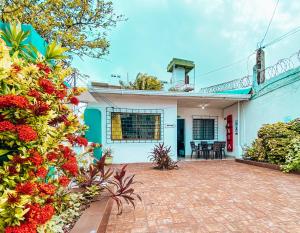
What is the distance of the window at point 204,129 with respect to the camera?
11422 millimetres

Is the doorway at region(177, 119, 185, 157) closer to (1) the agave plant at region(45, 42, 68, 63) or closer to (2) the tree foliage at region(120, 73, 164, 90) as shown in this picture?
(2) the tree foliage at region(120, 73, 164, 90)

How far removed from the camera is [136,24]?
11875 millimetres

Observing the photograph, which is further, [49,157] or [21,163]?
→ [49,157]

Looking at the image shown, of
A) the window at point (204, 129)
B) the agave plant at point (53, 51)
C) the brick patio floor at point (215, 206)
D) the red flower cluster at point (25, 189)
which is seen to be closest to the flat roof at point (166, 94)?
the window at point (204, 129)

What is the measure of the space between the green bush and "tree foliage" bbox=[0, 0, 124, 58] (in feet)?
24.2

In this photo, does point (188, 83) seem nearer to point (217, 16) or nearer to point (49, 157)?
point (217, 16)

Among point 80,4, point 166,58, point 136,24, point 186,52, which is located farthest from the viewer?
point 166,58

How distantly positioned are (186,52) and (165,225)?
649 inches

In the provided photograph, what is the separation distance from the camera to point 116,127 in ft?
28.5

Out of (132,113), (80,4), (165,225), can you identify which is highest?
(80,4)

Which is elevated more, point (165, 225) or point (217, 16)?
point (217, 16)

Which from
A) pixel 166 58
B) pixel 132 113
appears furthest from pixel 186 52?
pixel 132 113

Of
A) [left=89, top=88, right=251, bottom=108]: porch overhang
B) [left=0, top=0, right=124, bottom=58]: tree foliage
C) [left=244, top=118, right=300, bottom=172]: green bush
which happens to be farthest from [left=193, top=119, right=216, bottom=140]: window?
[left=0, top=0, right=124, bottom=58]: tree foliage

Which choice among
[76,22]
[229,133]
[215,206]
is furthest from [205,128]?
[76,22]
